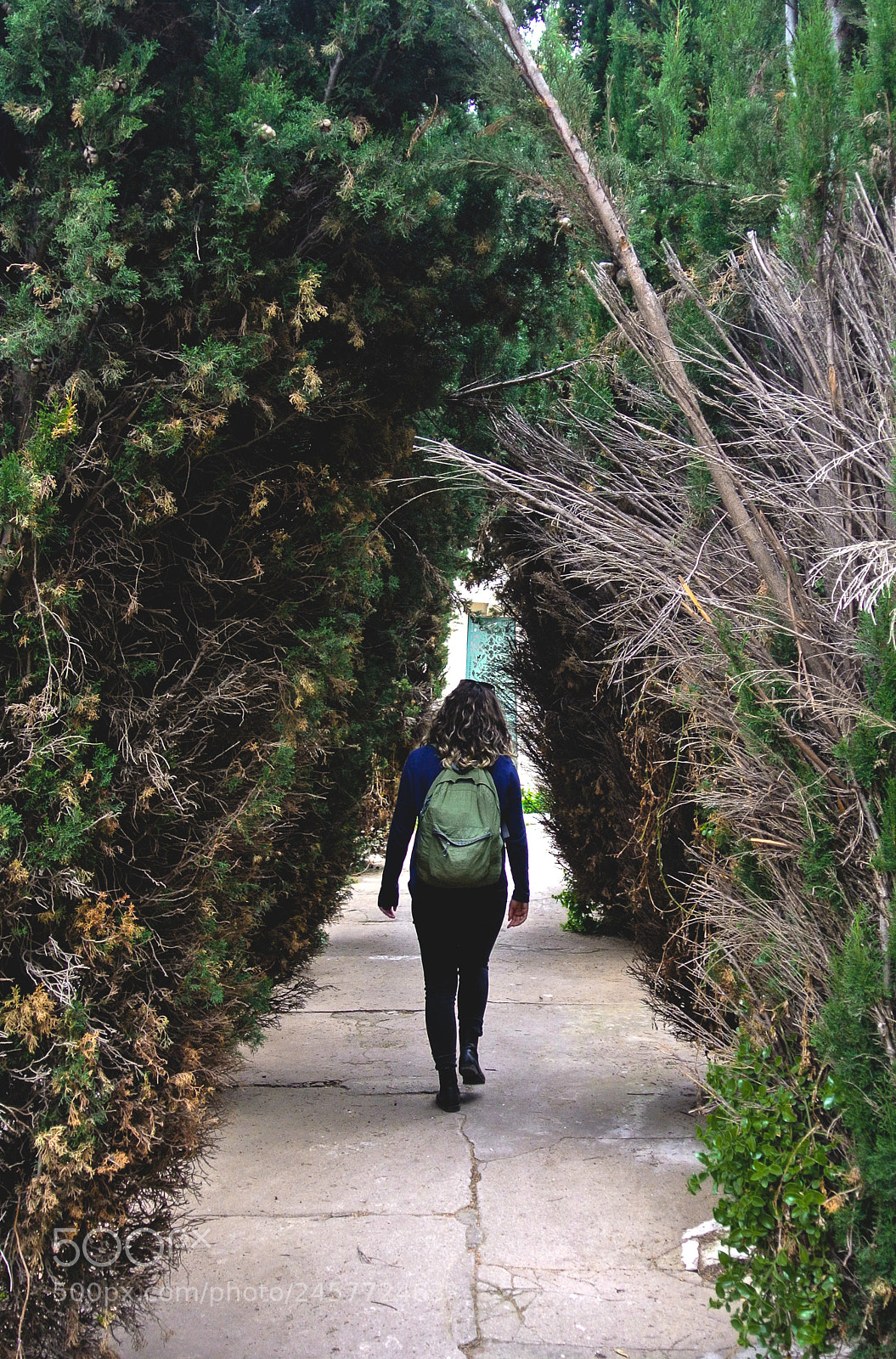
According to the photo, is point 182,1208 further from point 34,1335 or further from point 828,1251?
point 828,1251

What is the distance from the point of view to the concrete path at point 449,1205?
2787 millimetres

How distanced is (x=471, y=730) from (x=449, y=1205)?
1.86 meters

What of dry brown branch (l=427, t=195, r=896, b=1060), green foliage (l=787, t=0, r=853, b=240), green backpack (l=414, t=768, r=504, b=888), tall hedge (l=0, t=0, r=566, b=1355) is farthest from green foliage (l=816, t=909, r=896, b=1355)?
green backpack (l=414, t=768, r=504, b=888)

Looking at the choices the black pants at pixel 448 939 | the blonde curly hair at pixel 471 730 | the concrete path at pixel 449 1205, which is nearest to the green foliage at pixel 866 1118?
the concrete path at pixel 449 1205

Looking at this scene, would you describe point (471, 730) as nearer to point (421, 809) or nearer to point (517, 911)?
point (421, 809)

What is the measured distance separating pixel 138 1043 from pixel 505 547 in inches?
153

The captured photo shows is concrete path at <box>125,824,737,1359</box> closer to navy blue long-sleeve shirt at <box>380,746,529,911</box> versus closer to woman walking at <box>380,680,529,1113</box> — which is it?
woman walking at <box>380,680,529,1113</box>

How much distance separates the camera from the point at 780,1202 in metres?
2.20

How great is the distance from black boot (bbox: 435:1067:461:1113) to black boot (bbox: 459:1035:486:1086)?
0.54 ft

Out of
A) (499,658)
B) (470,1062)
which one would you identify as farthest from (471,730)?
(499,658)

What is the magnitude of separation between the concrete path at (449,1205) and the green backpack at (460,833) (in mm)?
1025

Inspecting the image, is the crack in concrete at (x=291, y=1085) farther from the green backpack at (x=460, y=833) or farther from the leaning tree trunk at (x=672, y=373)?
the leaning tree trunk at (x=672, y=373)

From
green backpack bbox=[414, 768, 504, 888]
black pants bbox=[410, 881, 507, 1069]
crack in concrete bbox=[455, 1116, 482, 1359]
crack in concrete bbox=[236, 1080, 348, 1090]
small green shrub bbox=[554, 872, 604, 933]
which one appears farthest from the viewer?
small green shrub bbox=[554, 872, 604, 933]

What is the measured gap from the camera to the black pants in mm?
4293
